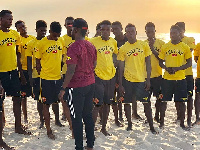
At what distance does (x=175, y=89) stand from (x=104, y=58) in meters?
2.00

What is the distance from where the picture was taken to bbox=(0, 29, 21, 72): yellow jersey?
5.67 m

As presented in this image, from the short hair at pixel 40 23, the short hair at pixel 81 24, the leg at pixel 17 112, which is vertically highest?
the short hair at pixel 40 23

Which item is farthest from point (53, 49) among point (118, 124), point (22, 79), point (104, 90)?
point (118, 124)

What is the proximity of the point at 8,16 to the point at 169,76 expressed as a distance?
3.98 m

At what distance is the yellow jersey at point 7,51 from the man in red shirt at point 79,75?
68.1 inches

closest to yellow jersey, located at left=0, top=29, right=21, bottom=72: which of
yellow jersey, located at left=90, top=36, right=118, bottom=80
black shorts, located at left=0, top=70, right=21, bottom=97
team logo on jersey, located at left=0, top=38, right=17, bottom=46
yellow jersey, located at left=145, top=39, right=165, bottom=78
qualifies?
team logo on jersey, located at left=0, top=38, right=17, bottom=46

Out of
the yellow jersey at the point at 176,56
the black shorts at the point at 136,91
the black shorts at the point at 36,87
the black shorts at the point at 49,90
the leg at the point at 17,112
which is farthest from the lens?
the black shorts at the point at 36,87

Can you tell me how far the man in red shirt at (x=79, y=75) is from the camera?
4551 millimetres

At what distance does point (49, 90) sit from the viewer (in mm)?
5930

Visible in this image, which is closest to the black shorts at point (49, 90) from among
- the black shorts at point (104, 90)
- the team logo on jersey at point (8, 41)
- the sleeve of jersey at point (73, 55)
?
the black shorts at point (104, 90)

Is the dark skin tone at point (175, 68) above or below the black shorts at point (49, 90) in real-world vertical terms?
above

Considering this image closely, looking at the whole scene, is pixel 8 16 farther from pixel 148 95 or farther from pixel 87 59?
pixel 148 95

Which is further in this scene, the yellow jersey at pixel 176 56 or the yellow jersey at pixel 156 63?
the yellow jersey at pixel 156 63

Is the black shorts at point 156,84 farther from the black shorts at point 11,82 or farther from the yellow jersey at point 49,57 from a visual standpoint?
the black shorts at point 11,82
